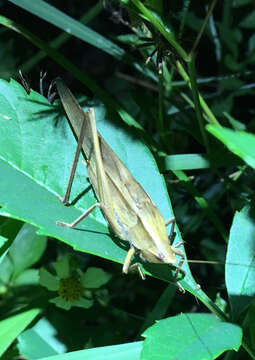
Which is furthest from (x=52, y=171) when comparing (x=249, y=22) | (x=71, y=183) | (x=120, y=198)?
(x=249, y=22)

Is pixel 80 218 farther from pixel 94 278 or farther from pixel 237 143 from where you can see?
pixel 237 143

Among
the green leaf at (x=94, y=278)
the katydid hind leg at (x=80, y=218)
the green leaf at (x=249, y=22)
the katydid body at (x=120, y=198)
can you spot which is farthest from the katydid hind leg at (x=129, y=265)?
the green leaf at (x=249, y=22)

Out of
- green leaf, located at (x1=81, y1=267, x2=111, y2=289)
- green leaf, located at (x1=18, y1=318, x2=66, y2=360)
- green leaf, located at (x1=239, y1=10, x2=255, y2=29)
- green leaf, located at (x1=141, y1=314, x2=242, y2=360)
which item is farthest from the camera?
green leaf, located at (x1=239, y1=10, x2=255, y2=29)

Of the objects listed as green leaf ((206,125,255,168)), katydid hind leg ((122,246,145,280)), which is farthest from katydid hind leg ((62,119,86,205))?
green leaf ((206,125,255,168))

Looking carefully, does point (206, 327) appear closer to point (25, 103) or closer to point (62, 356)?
point (62, 356)

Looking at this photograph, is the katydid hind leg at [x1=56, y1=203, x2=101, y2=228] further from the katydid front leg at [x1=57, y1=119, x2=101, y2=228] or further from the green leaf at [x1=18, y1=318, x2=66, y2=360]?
the green leaf at [x1=18, y1=318, x2=66, y2=360]

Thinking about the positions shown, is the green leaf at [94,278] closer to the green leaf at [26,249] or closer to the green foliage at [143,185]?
the green foliage at [143,185]
